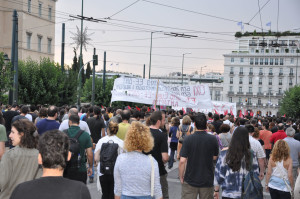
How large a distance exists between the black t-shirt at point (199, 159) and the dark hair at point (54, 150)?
10.7 feet

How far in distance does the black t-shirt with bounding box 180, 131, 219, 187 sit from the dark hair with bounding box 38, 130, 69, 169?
326 centimetres

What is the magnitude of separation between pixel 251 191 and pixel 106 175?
2300 mm

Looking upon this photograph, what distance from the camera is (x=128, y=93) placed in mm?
19891

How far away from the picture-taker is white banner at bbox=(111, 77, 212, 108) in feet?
64.5

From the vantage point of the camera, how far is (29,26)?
145 feet

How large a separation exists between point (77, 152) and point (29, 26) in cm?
4056

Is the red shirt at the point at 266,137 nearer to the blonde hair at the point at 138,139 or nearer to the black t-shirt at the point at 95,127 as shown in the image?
the black t-shirt at the point at 95,127

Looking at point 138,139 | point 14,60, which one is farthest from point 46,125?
point 14,60

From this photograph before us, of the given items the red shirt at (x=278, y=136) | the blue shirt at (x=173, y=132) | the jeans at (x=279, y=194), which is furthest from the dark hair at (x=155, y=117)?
the blue shirt at (x=173, y=132)

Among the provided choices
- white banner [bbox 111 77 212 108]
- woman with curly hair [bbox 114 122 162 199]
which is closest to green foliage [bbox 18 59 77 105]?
white banner [bbox 111 77 212 108]

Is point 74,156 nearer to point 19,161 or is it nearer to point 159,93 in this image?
point 19,161

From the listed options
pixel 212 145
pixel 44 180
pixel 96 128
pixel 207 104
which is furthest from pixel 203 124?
pixel 207 104

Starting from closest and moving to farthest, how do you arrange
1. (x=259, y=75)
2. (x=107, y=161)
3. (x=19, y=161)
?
1. (x=19, y=161)
2. (x=107, y=161)
3. (x=259, y=75)

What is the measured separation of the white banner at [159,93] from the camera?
64.5 feet
